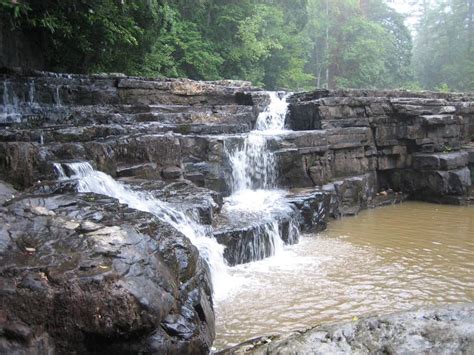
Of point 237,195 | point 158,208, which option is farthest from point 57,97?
point 158,208

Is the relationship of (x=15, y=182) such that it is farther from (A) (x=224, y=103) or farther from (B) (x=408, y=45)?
(B) (x=408, y=45)

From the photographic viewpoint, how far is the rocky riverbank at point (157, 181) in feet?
9.02

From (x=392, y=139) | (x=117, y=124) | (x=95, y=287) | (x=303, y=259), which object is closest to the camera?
(x=95, y=287)

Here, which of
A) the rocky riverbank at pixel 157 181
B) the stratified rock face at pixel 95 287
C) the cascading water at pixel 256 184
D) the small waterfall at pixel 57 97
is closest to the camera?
the stratified rock face at pixel 95 287

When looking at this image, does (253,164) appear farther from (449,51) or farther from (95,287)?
(449,51)

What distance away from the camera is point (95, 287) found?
277 centimetres

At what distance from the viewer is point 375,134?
10.7 meters

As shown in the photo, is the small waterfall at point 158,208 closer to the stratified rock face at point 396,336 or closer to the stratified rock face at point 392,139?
the stratified rock face at point 396,336

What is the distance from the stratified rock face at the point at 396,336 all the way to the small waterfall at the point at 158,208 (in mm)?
2793

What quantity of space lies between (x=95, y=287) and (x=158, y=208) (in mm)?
2877

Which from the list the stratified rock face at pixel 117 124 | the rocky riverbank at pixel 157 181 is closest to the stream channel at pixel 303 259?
the rocky riverbank at pixel 157 181

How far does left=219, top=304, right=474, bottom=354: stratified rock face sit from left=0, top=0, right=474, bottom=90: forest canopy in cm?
516

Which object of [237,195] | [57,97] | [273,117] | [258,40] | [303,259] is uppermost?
[258,40]

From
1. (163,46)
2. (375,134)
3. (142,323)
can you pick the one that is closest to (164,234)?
(142,323)
